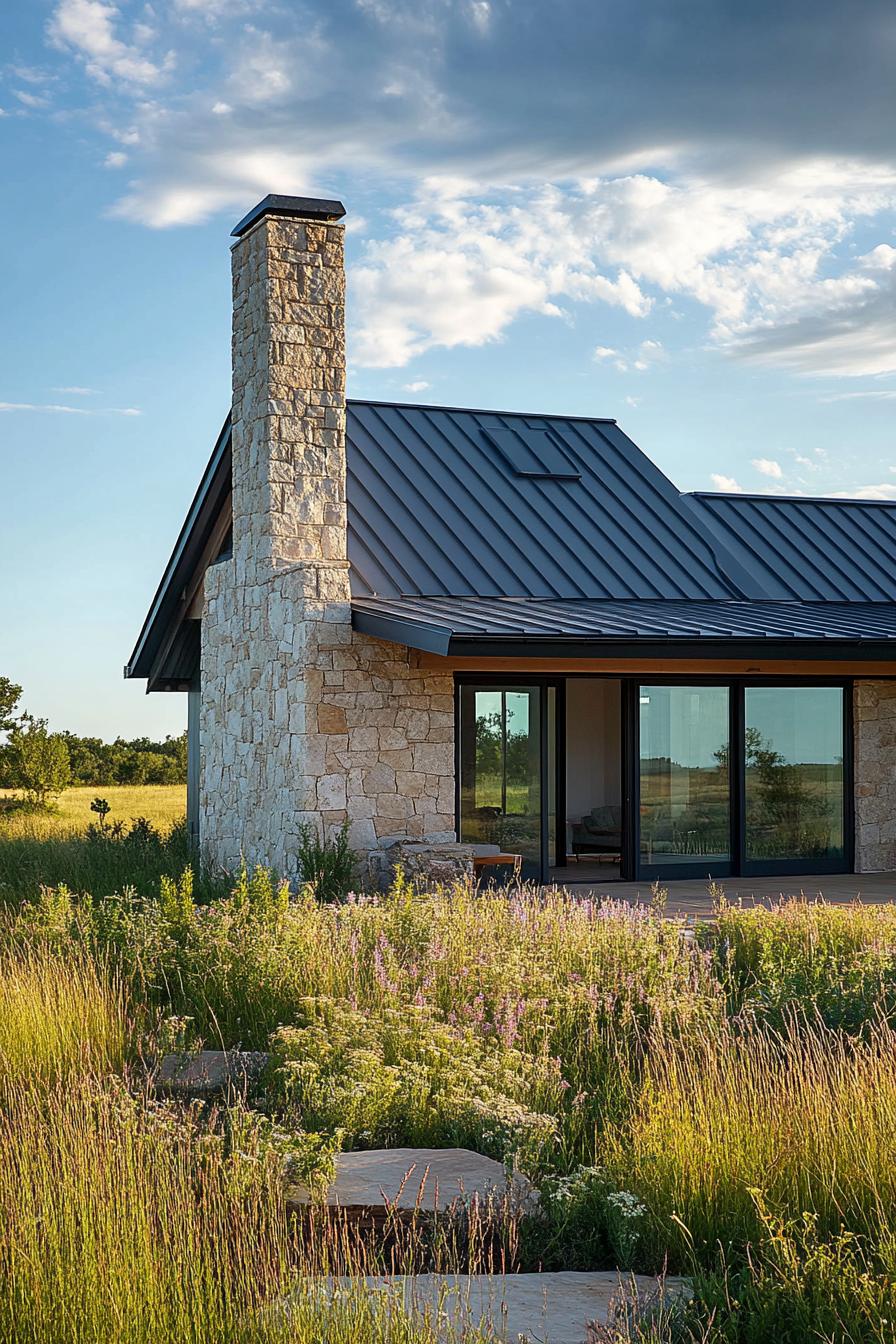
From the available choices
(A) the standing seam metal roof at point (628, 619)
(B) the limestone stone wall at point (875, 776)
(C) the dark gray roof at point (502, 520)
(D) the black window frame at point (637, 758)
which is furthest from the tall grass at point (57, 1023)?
(B) the limestone stone wall at point (875, 776)

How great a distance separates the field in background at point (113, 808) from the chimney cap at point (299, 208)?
9.99 m

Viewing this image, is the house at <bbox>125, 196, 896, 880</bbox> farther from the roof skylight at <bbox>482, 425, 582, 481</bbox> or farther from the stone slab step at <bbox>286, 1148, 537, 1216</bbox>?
the stone slab step at <bbox>286, 1148, 537, 1216</bbox>

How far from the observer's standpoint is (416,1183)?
533cm

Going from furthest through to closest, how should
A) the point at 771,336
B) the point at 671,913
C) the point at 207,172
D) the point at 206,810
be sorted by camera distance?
the point at 771,336, the point at 206,810, the point at 207,172, the point at 671,913

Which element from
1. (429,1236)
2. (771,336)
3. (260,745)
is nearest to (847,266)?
→ (771,336)

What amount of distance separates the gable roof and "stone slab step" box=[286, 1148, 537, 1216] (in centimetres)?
685

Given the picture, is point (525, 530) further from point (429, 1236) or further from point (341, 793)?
point (429, 1236)

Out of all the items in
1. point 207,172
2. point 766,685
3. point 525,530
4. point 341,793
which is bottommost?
point 341,793

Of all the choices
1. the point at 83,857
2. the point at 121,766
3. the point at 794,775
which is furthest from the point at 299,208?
the point at 121,766

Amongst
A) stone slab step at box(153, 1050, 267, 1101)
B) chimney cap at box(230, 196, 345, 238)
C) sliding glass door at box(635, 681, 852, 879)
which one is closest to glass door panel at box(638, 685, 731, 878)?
sliding glass door at box(635, 681, 852, 879)

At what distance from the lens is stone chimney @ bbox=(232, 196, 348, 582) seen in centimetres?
1425

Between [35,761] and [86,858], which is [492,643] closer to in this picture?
[86,858]

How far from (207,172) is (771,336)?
1172 cm

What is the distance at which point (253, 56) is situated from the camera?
540 inches
